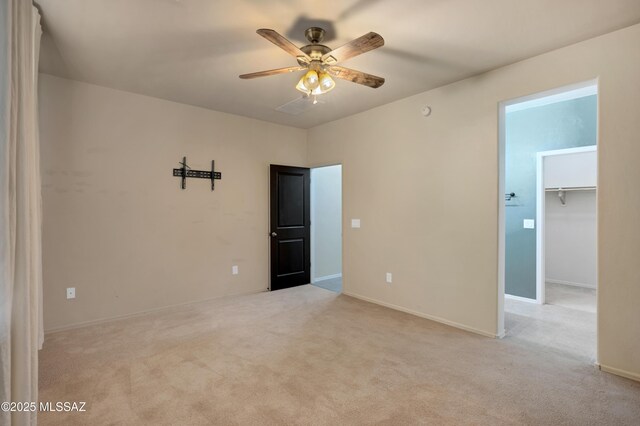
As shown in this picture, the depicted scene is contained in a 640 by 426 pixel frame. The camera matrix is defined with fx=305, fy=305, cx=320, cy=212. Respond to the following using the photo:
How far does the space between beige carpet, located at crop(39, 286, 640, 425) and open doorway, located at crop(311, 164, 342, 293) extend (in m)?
2.24

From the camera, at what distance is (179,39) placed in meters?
2.58

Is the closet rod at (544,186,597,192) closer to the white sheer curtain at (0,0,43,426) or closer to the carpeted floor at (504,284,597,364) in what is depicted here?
the carpeted floor at (504,284,597,364)

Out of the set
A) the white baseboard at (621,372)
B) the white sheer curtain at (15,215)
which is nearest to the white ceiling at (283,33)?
the white sheer curtain at (15,215)

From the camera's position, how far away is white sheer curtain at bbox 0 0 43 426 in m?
1.42

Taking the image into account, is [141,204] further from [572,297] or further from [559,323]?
[572,297]

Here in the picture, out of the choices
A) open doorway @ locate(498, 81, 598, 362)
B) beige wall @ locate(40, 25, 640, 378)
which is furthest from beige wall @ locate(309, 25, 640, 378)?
open doorway @ locate(498, 81, 598, 362)

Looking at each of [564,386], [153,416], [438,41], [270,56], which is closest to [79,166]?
Answer: [270,56]

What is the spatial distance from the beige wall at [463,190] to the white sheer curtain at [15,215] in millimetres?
3599

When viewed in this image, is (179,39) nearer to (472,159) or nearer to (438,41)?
(438,41)

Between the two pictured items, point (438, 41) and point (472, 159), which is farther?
point (472, 159)

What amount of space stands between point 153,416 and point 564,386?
296 cm

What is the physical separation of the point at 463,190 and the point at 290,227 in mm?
2882

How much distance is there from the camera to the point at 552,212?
5.41 meters

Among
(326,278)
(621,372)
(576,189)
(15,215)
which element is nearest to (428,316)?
(621,372)
